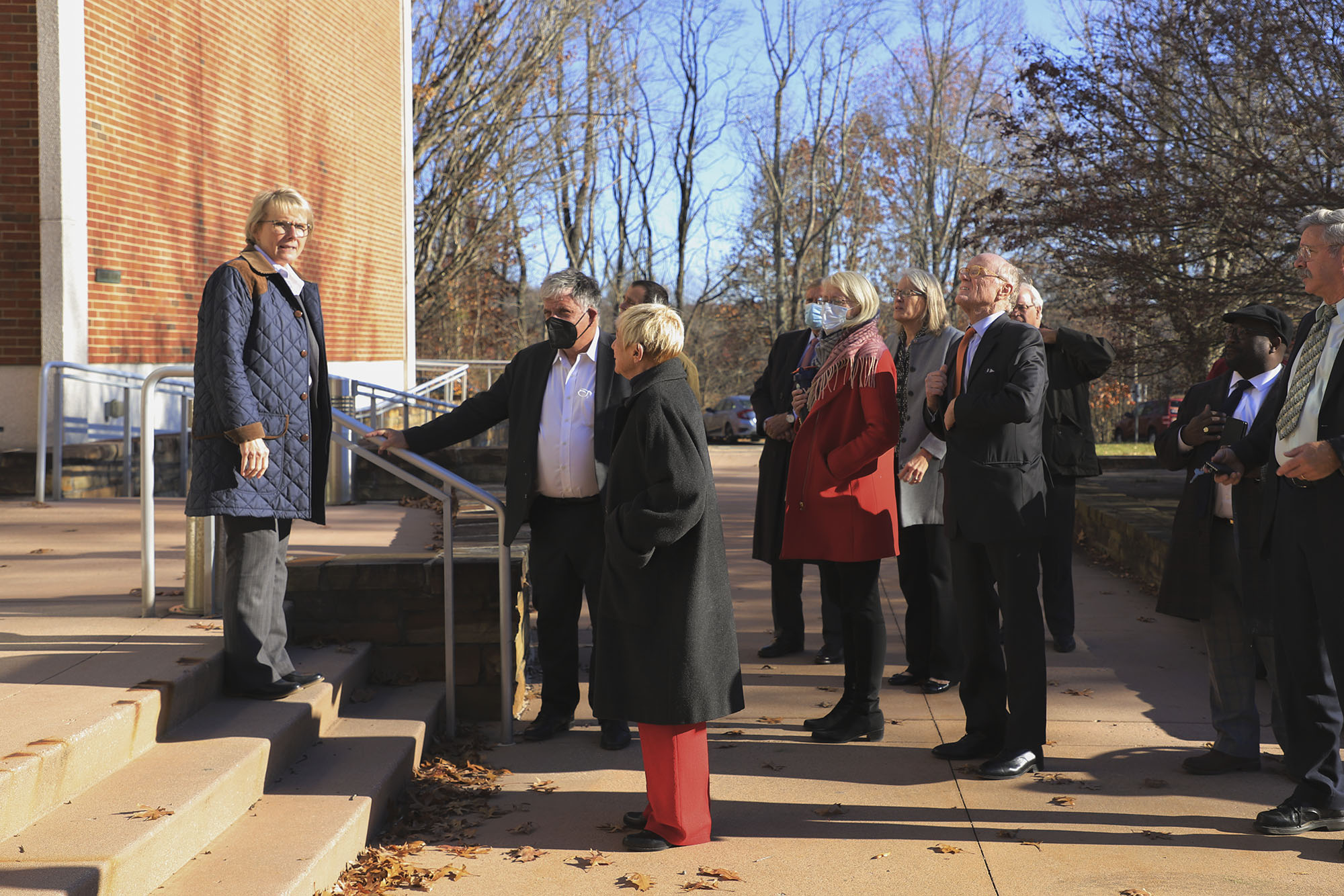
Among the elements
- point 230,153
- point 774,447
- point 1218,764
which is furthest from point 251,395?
point 230,153

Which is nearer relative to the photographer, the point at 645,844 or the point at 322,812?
the point at 322,812

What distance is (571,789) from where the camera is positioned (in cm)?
423

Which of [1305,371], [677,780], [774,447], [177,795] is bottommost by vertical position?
[677,780]

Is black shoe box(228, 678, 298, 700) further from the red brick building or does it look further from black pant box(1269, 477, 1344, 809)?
the red brick building

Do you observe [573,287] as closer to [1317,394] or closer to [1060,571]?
[1317,394]

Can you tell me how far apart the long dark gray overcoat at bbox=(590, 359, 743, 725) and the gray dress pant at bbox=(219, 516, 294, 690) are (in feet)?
4.29

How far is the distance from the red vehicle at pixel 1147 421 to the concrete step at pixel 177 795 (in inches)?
1041

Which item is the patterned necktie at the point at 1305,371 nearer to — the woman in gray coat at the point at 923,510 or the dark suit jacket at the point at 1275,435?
the dark suit jacket at the point at 1275,435

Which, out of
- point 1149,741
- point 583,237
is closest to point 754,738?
point 1149,741

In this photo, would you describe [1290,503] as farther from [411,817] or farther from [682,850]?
[411,817]

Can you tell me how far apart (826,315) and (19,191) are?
762 centimetres

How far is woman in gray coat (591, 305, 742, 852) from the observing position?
3.54 metres

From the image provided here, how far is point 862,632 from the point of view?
4.62m

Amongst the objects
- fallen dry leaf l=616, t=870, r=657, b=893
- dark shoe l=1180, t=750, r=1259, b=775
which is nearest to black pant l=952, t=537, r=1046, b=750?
dark shoe l=1180, t=750, r=1259, b=775
